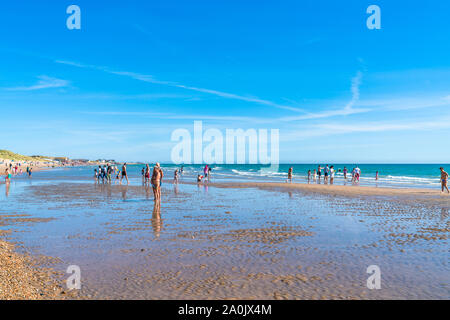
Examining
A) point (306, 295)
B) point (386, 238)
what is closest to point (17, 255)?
point (306, 295)

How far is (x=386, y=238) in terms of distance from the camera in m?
9.93

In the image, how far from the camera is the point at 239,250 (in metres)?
8.55

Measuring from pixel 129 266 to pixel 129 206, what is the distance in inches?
406

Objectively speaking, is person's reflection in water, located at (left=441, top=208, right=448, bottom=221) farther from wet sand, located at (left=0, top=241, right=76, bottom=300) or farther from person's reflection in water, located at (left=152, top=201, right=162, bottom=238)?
wet sand, located at (left=0, top=241, right=76, bottom=300)

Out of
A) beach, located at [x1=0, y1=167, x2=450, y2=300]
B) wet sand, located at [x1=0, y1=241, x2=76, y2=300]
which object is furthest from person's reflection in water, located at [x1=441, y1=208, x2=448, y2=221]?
wet sand, located at [x1=0, y1=241, x2=76, y2=300]

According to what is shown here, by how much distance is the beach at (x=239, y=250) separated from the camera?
591cm

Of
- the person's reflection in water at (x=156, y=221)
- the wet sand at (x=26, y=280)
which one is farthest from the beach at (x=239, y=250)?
the wet sand at (x=26, y=280)

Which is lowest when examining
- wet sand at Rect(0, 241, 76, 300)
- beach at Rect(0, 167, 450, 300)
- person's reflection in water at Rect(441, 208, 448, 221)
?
person's reflection in water at Rect(441, 208, 448, 221)

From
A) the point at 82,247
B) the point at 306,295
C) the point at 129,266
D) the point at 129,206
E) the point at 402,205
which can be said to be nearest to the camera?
the point at 306,295

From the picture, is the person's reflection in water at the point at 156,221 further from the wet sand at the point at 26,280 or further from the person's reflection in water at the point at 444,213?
the person's reflection in water at the point at 444,213

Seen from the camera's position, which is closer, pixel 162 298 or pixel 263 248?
pixel 162 298

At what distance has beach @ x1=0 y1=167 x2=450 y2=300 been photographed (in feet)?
19.4

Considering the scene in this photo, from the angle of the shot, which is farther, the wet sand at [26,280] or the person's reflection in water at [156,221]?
the person's reflection in water at [156,221]
